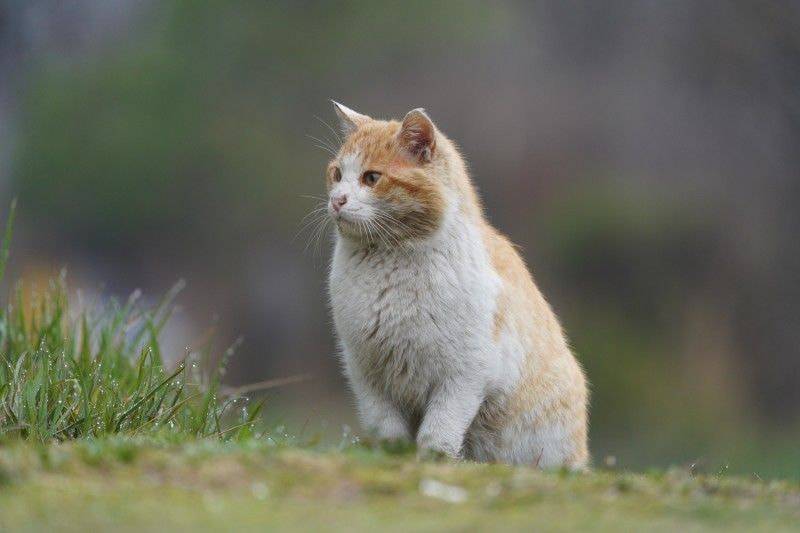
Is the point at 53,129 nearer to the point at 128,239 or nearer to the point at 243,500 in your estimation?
the point at 128,239

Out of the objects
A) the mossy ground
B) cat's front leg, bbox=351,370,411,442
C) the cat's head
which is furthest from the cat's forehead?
the mossy ground

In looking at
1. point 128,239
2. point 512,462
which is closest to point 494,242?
point 512,462

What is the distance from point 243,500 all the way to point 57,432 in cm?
187

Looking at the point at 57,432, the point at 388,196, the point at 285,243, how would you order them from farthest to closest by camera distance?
the point at 285,243 < the point at 388,196 < the point at 57,432

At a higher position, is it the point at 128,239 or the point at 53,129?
the point at 53,129

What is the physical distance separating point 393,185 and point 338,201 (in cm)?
25

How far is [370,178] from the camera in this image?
15.8ft

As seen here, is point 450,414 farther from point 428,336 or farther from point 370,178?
point 370,178

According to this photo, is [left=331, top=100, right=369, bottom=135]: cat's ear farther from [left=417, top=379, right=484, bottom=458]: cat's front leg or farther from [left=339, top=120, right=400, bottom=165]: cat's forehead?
[left=417, top=379, right=484, bottom=458]: cat's front leg

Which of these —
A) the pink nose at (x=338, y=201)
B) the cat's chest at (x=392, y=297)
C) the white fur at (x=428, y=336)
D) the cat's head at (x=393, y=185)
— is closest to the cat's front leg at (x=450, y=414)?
the white fur at (x=428, y=336)

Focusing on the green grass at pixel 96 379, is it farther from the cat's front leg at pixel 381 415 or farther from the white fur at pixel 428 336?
the white fur at pixel 428 336

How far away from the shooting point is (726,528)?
9.41 feet

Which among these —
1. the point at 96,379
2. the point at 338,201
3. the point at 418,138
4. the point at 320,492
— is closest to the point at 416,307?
the point at 338,201

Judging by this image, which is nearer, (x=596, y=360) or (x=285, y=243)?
(x=596, y=360)
